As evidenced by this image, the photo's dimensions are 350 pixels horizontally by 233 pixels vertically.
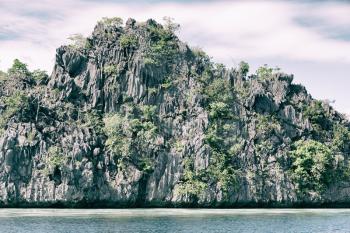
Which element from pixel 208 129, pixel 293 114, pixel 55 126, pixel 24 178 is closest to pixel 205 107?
pixel 208 129

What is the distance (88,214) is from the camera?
224 ft

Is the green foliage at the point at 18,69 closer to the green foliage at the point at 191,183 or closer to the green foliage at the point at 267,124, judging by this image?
the green foliage at the point at 191,183

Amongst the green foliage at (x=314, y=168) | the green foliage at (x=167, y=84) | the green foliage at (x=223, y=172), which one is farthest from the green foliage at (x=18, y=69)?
the green foliage at (x=314, y=168)

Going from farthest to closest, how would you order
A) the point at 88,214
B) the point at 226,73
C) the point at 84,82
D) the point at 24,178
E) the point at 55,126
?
the point at 226,73 → the point at 84,82 → the point at 55,126 → the point at 24,178 → the point at 88,214

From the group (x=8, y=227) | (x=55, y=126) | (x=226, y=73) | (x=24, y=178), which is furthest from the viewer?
(x=226, y=73)

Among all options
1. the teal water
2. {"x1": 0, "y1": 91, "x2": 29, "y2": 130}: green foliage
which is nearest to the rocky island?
{"x1": 0, "y1": 91, "x2": 29, "y2": 130}: green foliage

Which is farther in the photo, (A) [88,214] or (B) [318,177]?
(B) [318,177]

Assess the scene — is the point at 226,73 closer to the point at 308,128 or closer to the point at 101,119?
the point at 308,128

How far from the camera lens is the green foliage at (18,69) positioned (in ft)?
291

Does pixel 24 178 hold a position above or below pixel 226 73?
below

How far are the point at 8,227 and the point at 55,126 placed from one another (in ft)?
104

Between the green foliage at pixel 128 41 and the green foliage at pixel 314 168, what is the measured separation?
94.3 feet

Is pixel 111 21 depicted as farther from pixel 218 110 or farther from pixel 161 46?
pixel 218 110

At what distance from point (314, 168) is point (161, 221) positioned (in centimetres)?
3328
